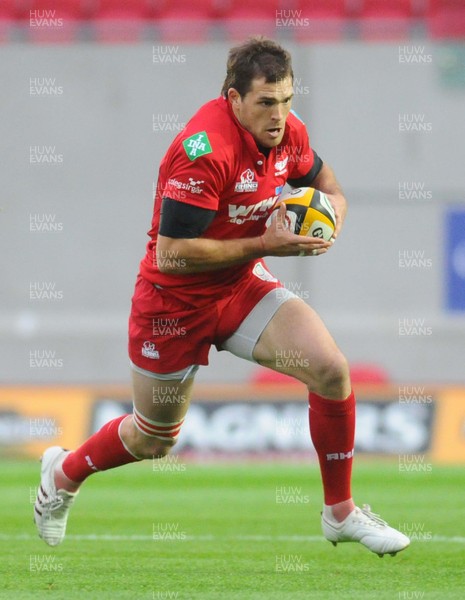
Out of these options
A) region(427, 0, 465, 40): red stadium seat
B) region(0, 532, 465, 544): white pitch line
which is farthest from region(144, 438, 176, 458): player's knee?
region(427, 0, 465, 40): red stadium seat

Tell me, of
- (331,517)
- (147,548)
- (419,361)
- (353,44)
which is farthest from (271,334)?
(353,44)

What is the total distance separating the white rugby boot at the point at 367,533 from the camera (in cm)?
541

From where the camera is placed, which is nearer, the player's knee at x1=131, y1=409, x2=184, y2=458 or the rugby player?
the rugby player

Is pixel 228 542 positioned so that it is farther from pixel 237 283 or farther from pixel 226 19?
pixel 226 19

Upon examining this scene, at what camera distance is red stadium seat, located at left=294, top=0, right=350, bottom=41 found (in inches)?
563

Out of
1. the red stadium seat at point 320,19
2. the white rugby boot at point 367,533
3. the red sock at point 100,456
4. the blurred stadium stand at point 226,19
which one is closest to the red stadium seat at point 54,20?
the blurred stadium stand at point 226,19

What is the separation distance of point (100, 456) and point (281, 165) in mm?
1674

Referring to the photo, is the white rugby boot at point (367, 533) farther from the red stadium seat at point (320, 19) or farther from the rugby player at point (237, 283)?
the red stadium seat at point (320, 19)

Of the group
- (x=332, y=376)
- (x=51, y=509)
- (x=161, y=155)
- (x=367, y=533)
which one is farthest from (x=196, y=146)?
(x=161, y=155)

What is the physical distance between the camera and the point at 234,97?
5.52 meters

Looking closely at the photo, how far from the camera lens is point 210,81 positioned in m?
14.0

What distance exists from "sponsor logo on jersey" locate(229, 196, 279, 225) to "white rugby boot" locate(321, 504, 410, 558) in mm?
1387

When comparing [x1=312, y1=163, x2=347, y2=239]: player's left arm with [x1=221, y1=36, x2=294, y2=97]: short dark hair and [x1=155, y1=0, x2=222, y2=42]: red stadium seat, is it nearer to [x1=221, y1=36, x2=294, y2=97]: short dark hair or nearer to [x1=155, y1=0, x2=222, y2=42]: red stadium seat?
[x1=221, y1=36, x2=294, y2=97]: short dark hair

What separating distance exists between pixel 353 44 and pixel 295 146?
8573mm
